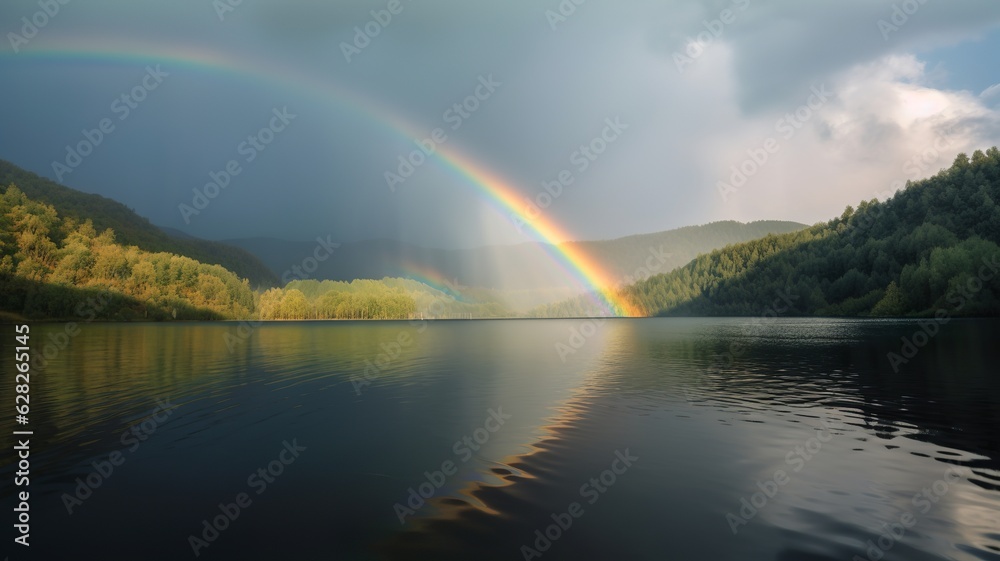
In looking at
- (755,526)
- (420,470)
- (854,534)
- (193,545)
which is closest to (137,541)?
(193,545)

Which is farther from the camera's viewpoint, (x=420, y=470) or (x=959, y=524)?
(x=420, y=470)

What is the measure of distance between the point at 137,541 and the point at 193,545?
1338 millimetres

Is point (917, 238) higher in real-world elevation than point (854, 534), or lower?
higher

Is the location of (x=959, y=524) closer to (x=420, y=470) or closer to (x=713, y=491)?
(x=713, y=491)

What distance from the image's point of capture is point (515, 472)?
16.2 m

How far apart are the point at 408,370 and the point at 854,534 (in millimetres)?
40565

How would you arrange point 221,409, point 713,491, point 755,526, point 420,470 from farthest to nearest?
point 221,409, point 420,470, point 713,491, point 755,526

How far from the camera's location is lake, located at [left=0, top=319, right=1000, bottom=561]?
11008 millimetres

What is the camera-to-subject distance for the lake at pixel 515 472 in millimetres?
11008

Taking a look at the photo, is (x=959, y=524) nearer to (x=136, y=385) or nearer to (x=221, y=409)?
(x=221, y=409)

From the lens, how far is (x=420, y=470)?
16594 mm

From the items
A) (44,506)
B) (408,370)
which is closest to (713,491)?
(44,506)

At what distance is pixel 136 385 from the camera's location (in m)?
34.2

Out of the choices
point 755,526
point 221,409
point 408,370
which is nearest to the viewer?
point 755,526
